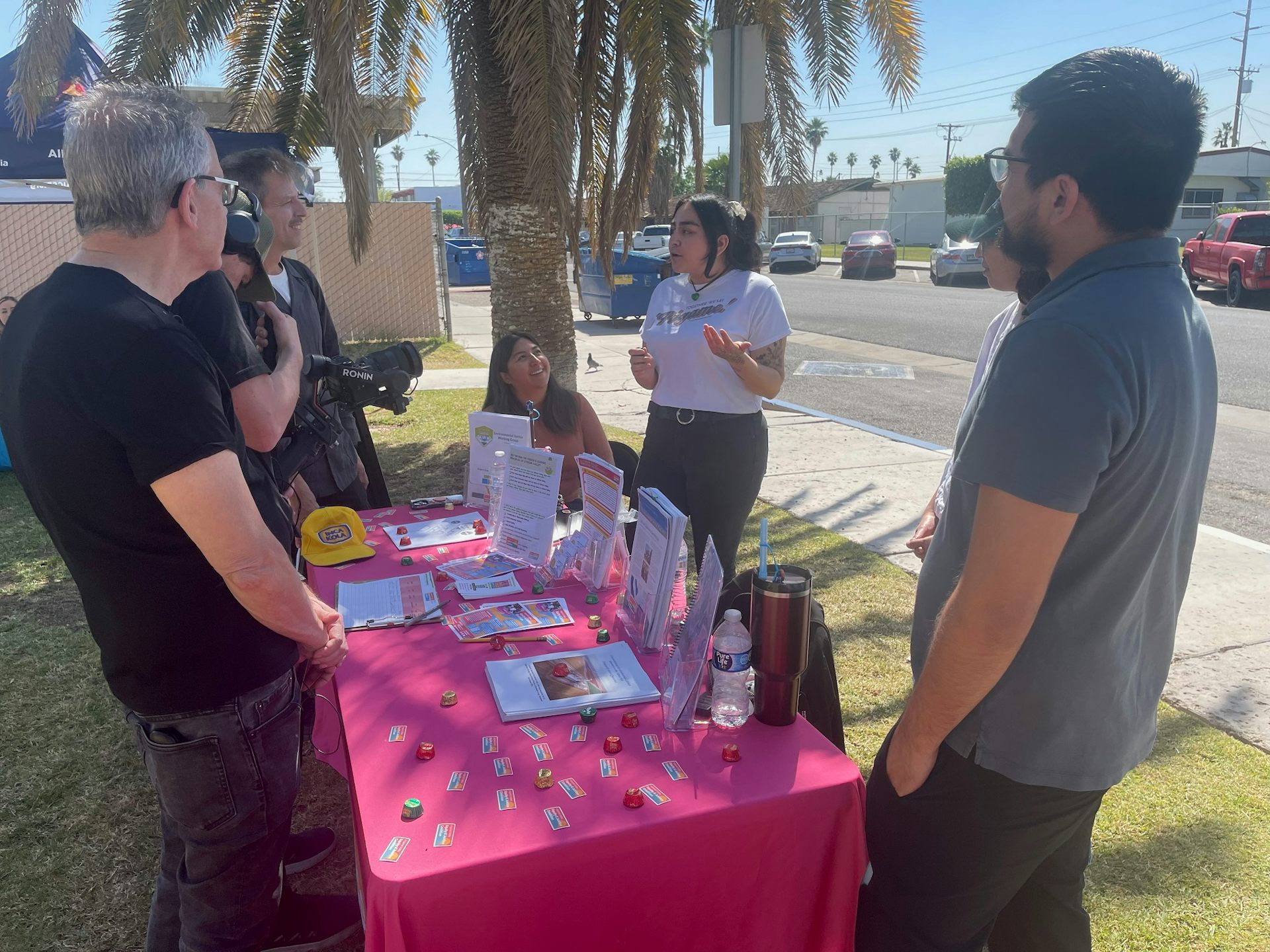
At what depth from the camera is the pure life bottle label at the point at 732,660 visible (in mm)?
1827

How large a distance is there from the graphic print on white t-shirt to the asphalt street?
3734 millimetres

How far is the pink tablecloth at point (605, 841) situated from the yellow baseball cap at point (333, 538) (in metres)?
1.10

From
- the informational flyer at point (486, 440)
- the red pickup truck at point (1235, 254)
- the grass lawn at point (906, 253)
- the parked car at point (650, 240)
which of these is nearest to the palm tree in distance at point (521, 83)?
the informational flyer at point (486, 440)

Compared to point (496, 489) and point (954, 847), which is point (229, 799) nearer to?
point (954, 847)

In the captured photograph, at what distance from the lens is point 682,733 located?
6.10 ft

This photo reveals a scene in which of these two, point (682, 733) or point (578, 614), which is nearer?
point (682, 733)

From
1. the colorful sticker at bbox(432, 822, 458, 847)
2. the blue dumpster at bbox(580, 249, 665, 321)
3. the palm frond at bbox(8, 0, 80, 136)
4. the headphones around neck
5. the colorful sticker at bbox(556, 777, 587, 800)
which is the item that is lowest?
the colorful sticker at bbox(556, 777, 587, 800)

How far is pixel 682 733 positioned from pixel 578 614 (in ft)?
2.30

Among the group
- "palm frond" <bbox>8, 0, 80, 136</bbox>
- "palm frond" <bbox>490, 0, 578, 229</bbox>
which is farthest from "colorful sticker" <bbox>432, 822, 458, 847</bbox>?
"palm frond" <bbox>8, 0, 80, 136</bbox>

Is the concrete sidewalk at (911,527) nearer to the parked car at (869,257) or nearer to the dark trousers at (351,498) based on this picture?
the dark trousers at (351,498)

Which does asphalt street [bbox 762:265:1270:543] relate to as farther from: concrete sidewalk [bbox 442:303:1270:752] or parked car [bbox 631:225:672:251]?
parked car [bbox 631:225:672:251]

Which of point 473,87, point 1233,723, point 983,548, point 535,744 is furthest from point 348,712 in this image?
point 473,87

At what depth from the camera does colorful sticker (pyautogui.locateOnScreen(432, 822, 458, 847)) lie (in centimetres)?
150

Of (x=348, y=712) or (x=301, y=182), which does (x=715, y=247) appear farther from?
(x=348, y=712)
